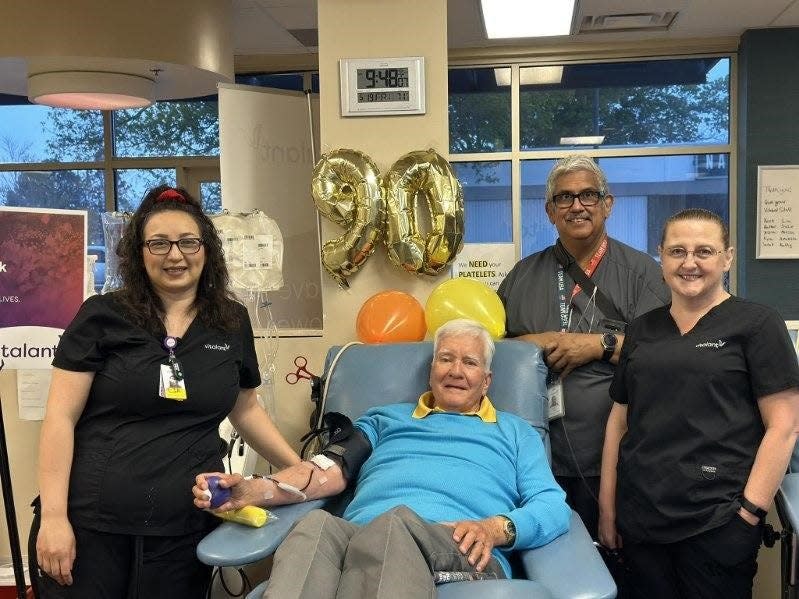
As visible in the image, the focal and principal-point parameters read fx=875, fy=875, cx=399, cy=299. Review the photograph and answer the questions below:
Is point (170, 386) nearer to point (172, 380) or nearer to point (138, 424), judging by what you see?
Answer: point (172, 380)

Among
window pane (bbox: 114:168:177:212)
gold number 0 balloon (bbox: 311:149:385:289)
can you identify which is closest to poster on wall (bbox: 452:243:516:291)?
gold number 0 balloon (bbox: 311:149:385:289)

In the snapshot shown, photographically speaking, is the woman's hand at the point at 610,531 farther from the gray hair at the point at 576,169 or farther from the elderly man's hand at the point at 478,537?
the gray hair at the point at 576,169

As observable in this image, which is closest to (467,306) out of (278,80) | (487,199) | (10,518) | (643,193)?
(10,518)

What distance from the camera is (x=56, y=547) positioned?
1877 millimetres

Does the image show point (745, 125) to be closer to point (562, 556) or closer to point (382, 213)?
point (382, 213)

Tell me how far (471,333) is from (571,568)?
0.75 m

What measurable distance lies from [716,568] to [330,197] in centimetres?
168

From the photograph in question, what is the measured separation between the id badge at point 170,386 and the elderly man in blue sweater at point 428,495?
0.66 ft

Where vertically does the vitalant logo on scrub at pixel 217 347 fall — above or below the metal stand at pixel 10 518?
above

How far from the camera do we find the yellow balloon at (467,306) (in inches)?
104

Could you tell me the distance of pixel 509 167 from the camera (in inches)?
254

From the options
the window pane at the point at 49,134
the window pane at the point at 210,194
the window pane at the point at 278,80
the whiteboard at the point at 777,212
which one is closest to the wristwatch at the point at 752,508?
the whiteboard at the point at 777,212

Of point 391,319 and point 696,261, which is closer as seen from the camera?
point 696,261

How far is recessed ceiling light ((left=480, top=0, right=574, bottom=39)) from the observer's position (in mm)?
3477
